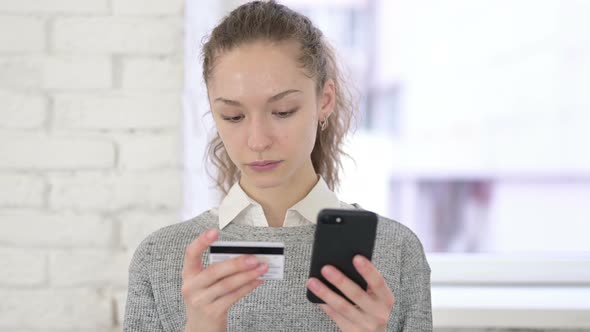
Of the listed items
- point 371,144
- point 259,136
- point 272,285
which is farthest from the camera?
point 371,144

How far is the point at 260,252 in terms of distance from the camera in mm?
941

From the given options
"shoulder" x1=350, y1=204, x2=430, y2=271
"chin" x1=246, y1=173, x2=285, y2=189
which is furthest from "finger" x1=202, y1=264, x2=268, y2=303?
"shoulder" x1=350, y1=204, x2=430, y2=271

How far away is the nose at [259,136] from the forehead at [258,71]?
0.05 m

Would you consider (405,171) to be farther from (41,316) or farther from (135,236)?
(41,316)

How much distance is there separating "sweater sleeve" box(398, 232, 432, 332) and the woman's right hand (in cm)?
39

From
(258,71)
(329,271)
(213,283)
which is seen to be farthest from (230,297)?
(258,71)

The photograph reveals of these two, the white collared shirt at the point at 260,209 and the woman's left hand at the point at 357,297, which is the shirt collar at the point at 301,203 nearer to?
the white collared shirt at the point at 260,209

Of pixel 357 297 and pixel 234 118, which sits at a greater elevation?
pixel 234 118

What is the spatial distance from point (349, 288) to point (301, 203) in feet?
1.02

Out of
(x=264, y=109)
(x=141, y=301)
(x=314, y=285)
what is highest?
(x=264, y=109)

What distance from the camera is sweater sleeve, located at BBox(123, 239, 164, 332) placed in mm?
1199

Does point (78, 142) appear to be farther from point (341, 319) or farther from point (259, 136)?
point (341, 319)

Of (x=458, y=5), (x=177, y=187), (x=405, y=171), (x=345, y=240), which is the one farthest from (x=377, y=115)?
(x=345, y=240)

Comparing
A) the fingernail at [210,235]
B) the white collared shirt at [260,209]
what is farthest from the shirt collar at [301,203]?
the fingernail at [210,235]
